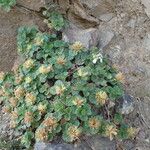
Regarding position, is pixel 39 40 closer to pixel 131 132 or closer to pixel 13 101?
pixel 13 101

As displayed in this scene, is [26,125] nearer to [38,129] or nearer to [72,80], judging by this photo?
[38,129]

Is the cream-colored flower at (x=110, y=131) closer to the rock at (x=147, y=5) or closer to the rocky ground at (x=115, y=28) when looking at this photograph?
the rocky ground at (x=115, y=28)

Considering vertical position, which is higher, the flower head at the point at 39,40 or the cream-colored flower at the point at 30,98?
the flower head at the point at 39,40

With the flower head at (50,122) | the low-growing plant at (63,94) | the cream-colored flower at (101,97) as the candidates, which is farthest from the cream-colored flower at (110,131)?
the flower head at (50,122)

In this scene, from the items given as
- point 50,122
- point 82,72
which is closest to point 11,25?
point 82,72

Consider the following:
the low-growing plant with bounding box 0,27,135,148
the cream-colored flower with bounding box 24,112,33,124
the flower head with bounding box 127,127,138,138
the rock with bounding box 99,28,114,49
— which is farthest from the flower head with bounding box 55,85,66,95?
the rock with bounding box 99,28,114,49

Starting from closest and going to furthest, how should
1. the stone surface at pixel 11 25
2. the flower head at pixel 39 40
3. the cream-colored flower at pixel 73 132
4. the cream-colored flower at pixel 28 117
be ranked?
the cream-colored flower at pixel 73 132, the cream-colored flower at pixel 28 117, the flower head at pixel 39 40, the stone surface at pixel 11 25
